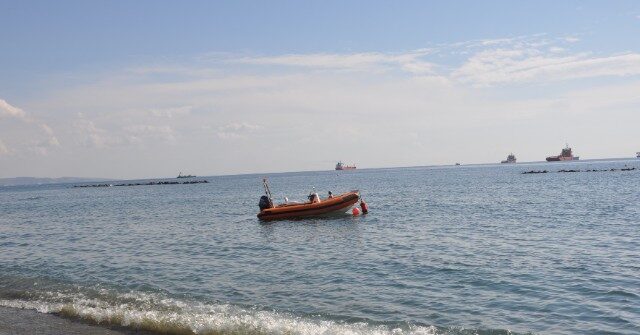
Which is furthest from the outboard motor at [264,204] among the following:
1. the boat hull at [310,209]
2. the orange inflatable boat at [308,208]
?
the boat hull at [310,209]

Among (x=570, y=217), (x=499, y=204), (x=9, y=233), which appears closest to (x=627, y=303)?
(x=570, y=217)

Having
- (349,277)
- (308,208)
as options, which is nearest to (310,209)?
(308,208)

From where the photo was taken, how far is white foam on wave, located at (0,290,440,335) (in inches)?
422

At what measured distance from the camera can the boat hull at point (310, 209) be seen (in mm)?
34594

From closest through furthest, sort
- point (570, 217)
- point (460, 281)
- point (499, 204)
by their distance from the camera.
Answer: point (460, 281) < point (570, 217) < point (499, 204)

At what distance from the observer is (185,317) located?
11656 mm

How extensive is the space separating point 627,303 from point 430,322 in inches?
179

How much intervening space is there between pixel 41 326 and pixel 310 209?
79.8ft

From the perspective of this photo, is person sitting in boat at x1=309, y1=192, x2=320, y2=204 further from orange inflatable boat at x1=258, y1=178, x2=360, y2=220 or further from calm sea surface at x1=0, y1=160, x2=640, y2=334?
calm sea surface at x1=0, y1=160, x2=640, y2=334

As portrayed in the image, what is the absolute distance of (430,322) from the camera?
11.3m

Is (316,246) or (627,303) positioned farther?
(316,246)

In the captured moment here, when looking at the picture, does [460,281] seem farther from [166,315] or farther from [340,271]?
[166,315]

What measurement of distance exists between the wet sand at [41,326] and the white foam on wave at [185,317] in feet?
1.18

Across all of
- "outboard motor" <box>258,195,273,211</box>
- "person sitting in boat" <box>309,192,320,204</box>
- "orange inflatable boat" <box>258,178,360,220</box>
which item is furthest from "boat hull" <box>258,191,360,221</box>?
"outboard motor" <box>258,195,273,211</box>
